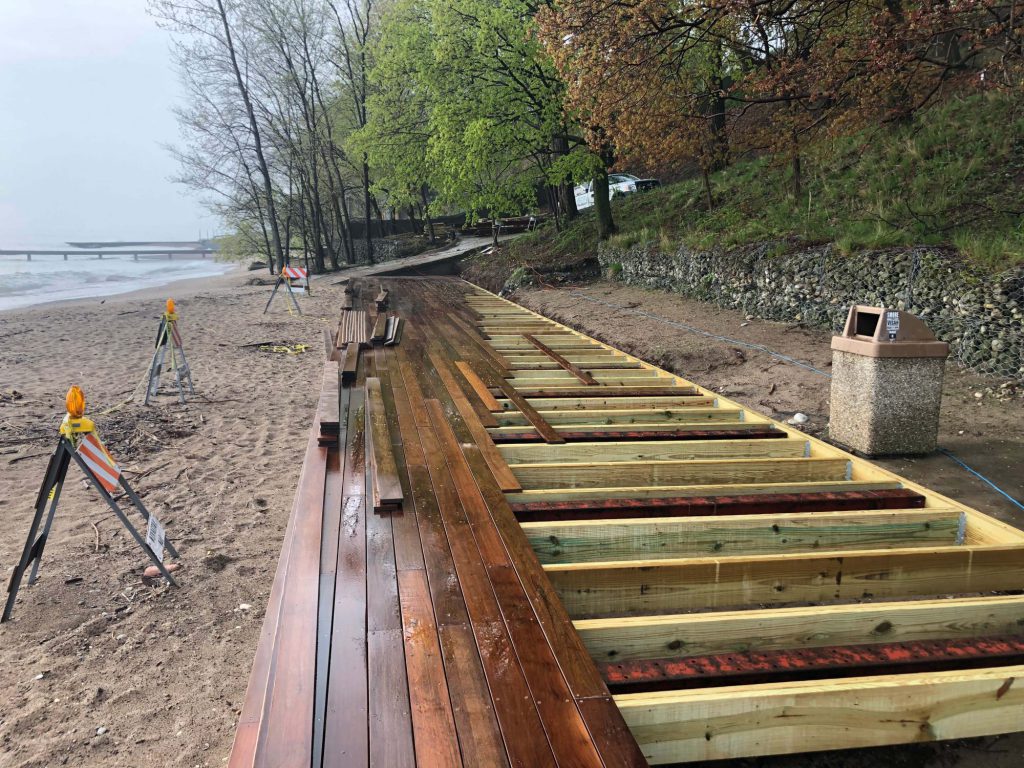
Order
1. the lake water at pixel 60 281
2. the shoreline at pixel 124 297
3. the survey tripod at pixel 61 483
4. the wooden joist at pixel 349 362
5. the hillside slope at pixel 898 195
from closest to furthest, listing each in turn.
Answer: the survey tripod at pixel 61 483 < the wooden joist at pixel 349 362 < the hillside slope at pixel 898 195 < the shoreline at pixel 124 297 < the lake water at pixel 60 281

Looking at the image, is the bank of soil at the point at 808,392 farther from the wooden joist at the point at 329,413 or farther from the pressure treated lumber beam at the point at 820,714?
the wooden joist at the point at 329,413

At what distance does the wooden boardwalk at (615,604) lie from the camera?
201 centimetres

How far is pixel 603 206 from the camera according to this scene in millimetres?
15492

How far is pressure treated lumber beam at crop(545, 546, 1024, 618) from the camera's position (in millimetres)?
2779

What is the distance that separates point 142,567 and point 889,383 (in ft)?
17.0

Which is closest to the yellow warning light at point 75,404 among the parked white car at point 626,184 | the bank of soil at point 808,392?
the bank of soil at point 808,392

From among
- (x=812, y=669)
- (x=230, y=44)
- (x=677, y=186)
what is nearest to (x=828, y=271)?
(x=812, y=669)

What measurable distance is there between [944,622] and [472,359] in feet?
17.8

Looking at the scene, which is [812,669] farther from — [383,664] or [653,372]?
[653,372]

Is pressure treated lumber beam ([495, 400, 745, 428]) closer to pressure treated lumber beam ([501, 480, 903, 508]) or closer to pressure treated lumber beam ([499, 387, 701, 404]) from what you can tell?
pressure treated lumber beam ([499, 387, 701, 404])

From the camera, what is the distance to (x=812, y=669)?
2.27 m

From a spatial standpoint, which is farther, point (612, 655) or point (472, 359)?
point (472, 359)

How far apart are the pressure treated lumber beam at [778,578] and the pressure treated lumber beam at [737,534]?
1.01 feet

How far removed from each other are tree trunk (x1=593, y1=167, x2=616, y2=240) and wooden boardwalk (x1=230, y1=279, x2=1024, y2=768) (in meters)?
11.4
